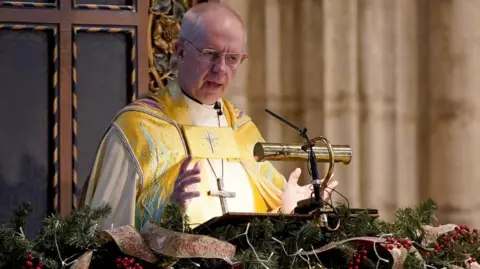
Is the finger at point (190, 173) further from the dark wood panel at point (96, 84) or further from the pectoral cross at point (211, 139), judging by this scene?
the dark wood panel at point (96, 84)

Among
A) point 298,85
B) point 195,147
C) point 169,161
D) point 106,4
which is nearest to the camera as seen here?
point 169,161

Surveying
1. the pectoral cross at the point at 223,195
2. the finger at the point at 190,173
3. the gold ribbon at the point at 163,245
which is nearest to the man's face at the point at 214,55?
the pectoral cross at the point at 223,195

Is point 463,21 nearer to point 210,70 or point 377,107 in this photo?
point 377,107

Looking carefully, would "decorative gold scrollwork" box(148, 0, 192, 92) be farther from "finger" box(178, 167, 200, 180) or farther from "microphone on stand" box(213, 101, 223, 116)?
"finger" box(178, 167, 200, 180)

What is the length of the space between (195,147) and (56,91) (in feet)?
3.49

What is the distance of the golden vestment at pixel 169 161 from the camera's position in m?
3.84

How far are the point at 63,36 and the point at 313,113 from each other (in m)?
1.14

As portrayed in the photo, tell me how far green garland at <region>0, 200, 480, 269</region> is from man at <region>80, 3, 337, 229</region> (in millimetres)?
1064

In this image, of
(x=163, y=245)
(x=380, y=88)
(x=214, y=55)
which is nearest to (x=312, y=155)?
(x=163, y=245)

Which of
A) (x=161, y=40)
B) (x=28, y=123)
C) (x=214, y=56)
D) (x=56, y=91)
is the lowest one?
(x=28, y=123)

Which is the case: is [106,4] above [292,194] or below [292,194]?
above

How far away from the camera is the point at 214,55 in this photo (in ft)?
13.3

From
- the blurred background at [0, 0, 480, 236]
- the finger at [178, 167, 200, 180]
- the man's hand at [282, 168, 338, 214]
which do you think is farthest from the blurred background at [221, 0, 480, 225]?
the finger at [178, 167, 200, 180]

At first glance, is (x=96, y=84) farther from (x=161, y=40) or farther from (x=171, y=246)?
(x=171, y=246)
